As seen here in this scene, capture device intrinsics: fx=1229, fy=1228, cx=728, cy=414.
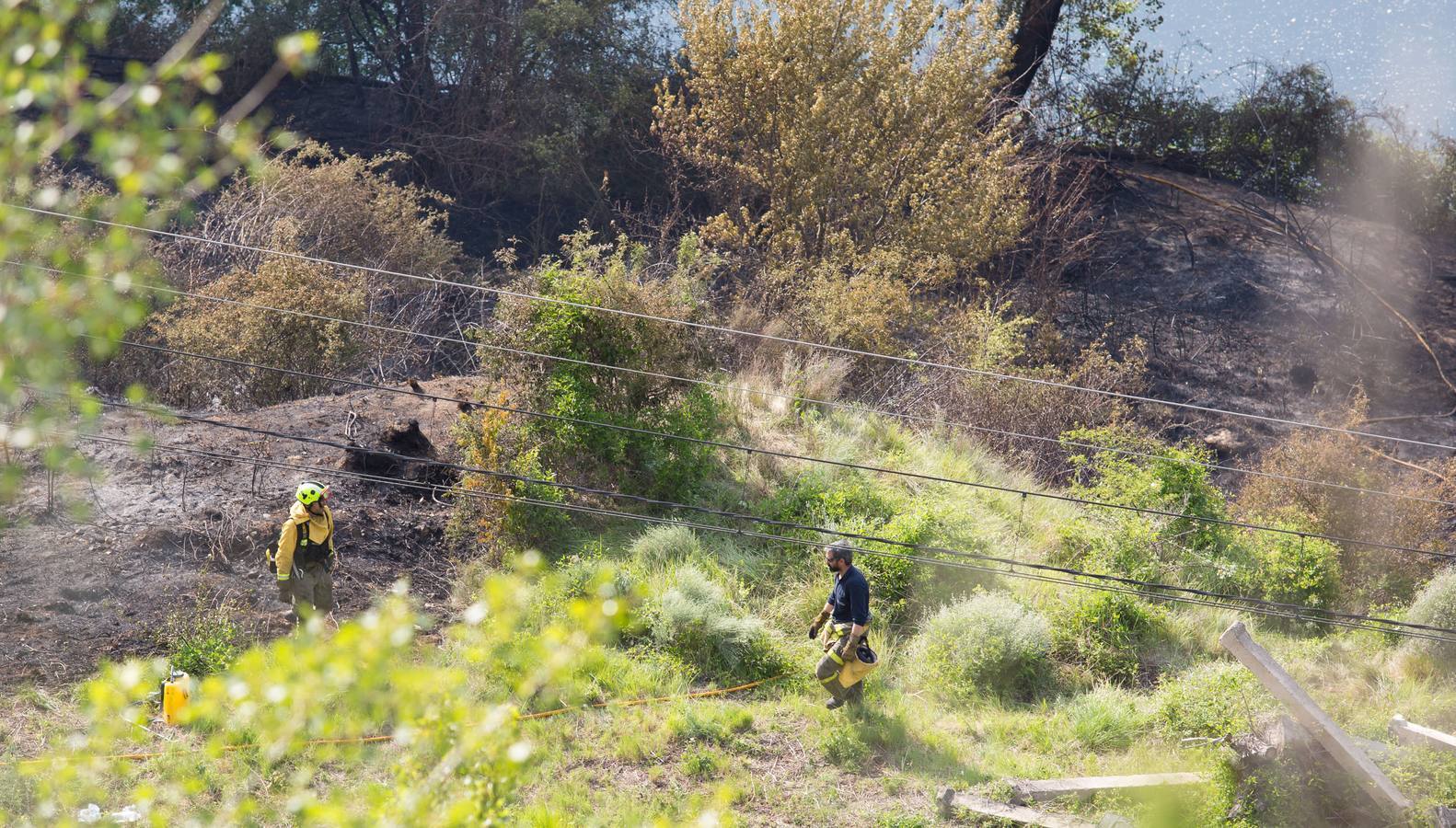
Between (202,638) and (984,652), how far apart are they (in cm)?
750

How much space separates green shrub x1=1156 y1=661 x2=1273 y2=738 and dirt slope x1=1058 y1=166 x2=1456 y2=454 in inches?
519

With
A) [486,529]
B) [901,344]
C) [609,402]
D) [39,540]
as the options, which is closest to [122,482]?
[39,540]

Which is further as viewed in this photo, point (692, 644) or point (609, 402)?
point (609, 402)

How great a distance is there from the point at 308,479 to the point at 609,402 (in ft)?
12.1

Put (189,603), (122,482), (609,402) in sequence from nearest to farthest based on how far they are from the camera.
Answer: (189,603) < (122,482) < (609,402)

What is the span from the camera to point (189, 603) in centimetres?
1209

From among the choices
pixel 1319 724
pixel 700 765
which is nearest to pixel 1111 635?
pixel 1319 724

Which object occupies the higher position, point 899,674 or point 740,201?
point 740,201

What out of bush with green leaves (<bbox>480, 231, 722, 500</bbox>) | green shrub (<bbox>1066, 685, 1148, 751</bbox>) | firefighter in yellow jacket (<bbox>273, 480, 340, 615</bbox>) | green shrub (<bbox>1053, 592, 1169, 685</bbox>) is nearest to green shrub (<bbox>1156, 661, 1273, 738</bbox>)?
green shrub (<bbox>1066, 685, 1148, 751</bbox>)

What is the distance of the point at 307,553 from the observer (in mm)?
11211

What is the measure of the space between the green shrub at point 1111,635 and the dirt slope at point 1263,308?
36.4 ft

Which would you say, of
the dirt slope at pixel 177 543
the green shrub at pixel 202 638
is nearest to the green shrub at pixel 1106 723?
the dirt slope at pixel 177 543

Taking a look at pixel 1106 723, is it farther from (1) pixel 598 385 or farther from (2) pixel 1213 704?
(1) pixel 598 385

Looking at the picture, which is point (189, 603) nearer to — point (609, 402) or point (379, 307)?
point (609, 402)
